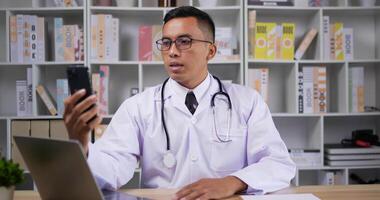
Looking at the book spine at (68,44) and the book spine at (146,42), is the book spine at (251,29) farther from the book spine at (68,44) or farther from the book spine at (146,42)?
the book spine at (68,44)

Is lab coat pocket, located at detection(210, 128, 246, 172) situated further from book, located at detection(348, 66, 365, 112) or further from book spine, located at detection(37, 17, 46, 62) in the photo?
book spine, located at detection(37, 17, 46, 62)

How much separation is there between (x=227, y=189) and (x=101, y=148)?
51cm

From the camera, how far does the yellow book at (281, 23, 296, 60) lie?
2.74m

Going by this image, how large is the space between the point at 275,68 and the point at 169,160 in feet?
5.68

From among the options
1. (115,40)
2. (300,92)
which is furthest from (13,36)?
(300,92)

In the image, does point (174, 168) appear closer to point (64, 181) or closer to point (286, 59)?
point (64, 181)

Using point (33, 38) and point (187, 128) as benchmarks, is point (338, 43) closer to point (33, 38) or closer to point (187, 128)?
point (187, 128)

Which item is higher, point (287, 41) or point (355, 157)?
point (287, 41)

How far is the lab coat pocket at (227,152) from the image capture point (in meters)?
1.58

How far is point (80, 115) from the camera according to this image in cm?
91

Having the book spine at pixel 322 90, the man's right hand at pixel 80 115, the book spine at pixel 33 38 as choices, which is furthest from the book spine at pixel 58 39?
the man's right hand at pixel 80 115

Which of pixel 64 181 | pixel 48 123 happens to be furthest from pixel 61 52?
pixel 64 181

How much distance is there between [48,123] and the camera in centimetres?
268

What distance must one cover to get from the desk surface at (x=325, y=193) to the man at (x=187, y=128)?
7.2 inches
